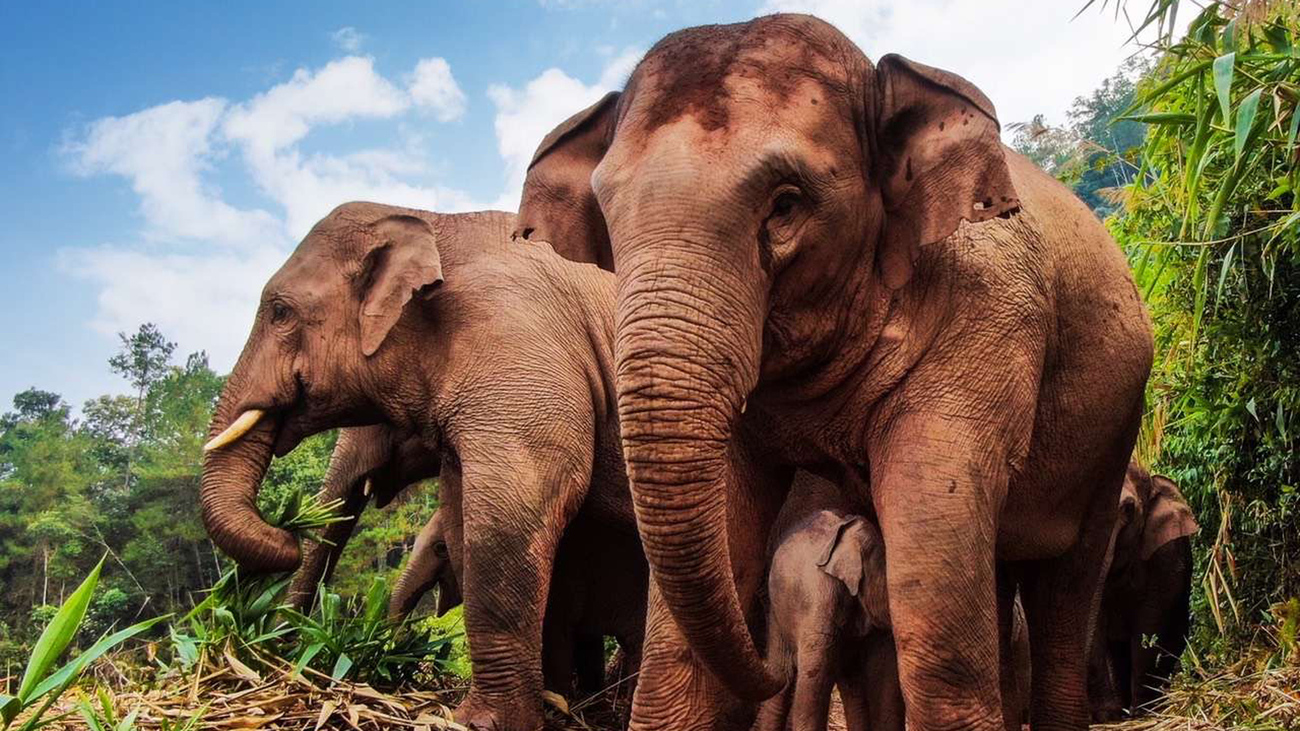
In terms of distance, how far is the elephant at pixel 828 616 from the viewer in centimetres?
487

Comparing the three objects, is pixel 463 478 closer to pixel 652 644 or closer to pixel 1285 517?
pixel 652 644

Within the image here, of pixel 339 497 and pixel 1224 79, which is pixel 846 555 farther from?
pixel 339 497

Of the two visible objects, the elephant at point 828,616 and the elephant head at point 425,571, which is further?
the elephant head at point 425,571

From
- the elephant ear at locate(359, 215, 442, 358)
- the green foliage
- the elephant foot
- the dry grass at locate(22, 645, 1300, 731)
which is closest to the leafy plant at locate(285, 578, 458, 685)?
the dry grass at locate(22, 645, 1300, 731)

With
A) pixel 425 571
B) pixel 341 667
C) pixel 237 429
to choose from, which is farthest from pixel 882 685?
pixel 425 571

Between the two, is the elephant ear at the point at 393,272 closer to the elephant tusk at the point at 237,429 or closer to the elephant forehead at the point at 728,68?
the elephant tusk at the point at 237,429

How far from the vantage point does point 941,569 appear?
3.35m

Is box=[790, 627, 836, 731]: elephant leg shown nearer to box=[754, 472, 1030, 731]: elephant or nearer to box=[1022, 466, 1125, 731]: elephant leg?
box=[754, 472, 1030, 731]: elephant

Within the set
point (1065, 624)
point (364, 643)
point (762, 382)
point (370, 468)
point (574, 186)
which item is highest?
point (574, 186)

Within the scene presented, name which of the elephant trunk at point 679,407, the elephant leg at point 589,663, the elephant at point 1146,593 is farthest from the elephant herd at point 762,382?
the elephant at point 1146,593

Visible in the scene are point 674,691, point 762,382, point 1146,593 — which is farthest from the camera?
point 1146,593

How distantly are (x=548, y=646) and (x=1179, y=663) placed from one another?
3.88 m

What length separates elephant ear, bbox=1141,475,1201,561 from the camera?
24.9 feet

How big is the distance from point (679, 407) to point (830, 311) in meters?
0.73
